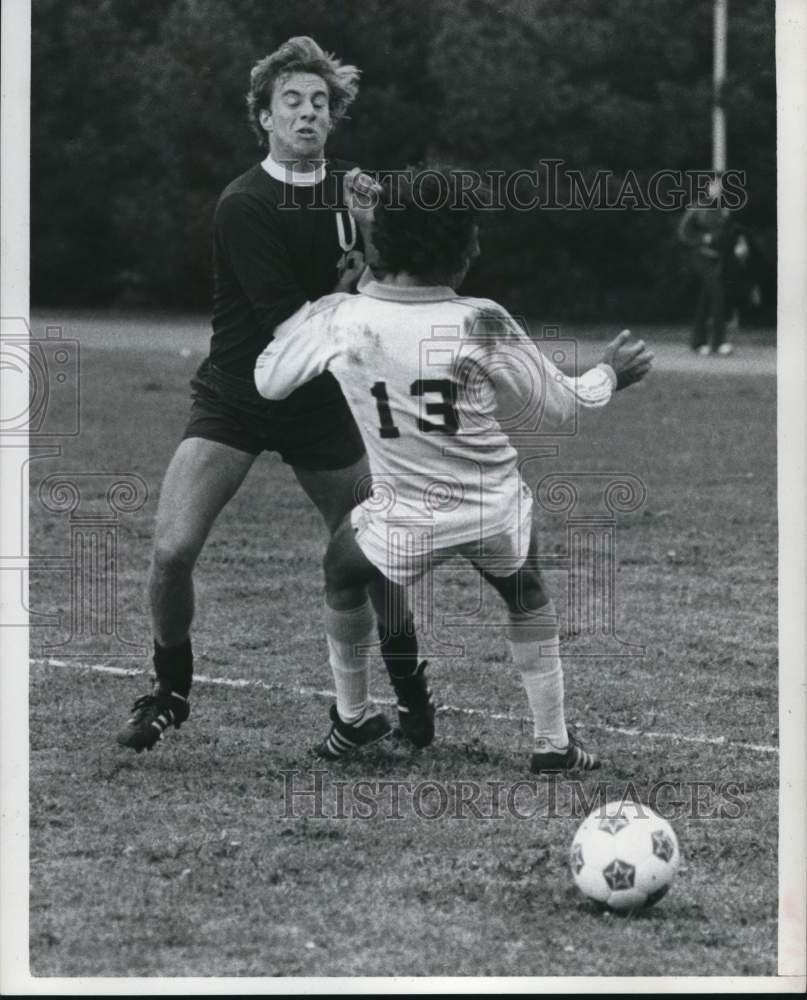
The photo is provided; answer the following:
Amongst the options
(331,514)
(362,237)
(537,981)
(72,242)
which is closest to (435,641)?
(331,514)

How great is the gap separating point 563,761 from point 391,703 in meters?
1.16

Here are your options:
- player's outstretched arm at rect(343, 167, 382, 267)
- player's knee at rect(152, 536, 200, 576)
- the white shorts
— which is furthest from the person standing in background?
the white shorts

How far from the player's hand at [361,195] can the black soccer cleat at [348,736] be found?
5.51ft

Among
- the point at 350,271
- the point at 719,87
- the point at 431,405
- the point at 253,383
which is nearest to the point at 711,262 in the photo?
the point at 719,87

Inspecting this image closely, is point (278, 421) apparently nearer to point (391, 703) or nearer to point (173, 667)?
point (173, 667)

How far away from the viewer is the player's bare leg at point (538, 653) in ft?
18.7

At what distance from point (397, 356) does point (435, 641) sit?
9.52 feet

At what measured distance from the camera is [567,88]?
92.8 ft

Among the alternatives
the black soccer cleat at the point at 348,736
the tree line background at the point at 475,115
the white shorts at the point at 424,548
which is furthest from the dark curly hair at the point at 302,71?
the tree line background at the point at 475,115

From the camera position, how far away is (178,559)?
603 cm

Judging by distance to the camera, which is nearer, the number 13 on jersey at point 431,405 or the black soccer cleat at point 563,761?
the number 13 on jersey at point 431,405

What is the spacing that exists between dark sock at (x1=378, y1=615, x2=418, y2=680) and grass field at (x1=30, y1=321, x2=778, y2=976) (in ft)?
0.93

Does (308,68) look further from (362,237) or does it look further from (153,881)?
(153,881)

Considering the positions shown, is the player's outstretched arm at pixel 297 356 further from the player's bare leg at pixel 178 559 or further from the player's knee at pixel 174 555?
the player's knee at pixel 174 555
